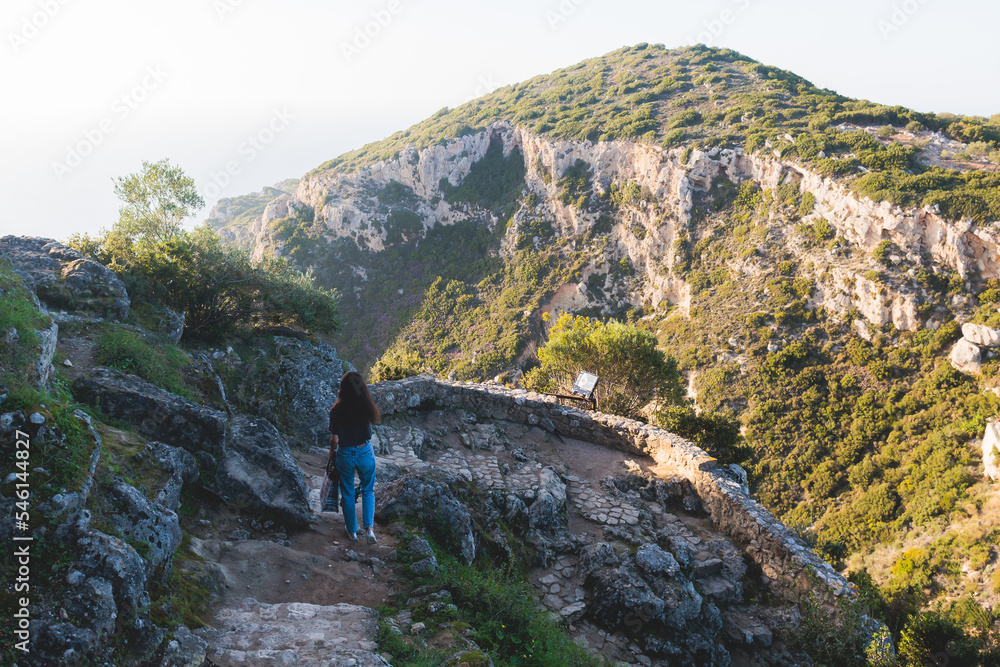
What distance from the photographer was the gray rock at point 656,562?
708 cm

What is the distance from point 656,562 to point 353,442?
4.76 m

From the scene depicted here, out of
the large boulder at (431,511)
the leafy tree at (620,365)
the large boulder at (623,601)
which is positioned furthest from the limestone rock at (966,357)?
the large boulder at (431,511)

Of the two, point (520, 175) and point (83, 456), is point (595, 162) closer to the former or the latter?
point (520, 175)

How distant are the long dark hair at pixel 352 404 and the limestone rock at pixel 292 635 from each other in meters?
1.66

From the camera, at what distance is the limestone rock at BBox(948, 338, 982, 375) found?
23594mm

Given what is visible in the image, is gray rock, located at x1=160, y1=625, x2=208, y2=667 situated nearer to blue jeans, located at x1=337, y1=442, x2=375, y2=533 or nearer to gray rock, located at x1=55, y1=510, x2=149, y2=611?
gray rock, located at x1=55, y1=510, x2=149, y2=611

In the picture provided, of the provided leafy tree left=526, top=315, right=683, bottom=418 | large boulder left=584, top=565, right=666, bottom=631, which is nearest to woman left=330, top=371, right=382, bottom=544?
large boulder left=584, top=565, right=666, bottom=631

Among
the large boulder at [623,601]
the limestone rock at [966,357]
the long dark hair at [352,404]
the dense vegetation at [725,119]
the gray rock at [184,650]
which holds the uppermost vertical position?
the dense vegetation at [725,119]

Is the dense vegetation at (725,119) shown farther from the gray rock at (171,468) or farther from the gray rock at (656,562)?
the gray rock at (171,468)

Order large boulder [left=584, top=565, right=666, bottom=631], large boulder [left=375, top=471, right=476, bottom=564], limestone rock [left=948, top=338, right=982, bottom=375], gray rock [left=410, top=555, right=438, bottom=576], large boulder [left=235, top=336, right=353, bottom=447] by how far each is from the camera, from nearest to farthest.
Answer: gray rock [left=410, top=555, right=438, bottom=576], large boulder [left=375, top=471, right=476, bottom=564], large boulder [left=584, top=565, right=666, bottom=631], large boulder [left=235, top=336, right=353, bottom=447], limestone rock [left=948, top=338, right=982, bottom=375]

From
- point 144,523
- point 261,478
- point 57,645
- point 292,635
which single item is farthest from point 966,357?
point 57,645

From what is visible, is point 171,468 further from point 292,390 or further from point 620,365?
point 620,365

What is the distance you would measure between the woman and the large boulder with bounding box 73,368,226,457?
146 centimetres

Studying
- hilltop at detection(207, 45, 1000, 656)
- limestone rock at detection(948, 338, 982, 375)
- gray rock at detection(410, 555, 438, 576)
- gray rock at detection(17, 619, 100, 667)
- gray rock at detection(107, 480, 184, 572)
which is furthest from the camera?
limestone rock at detection(948, 338, 982, 375)
